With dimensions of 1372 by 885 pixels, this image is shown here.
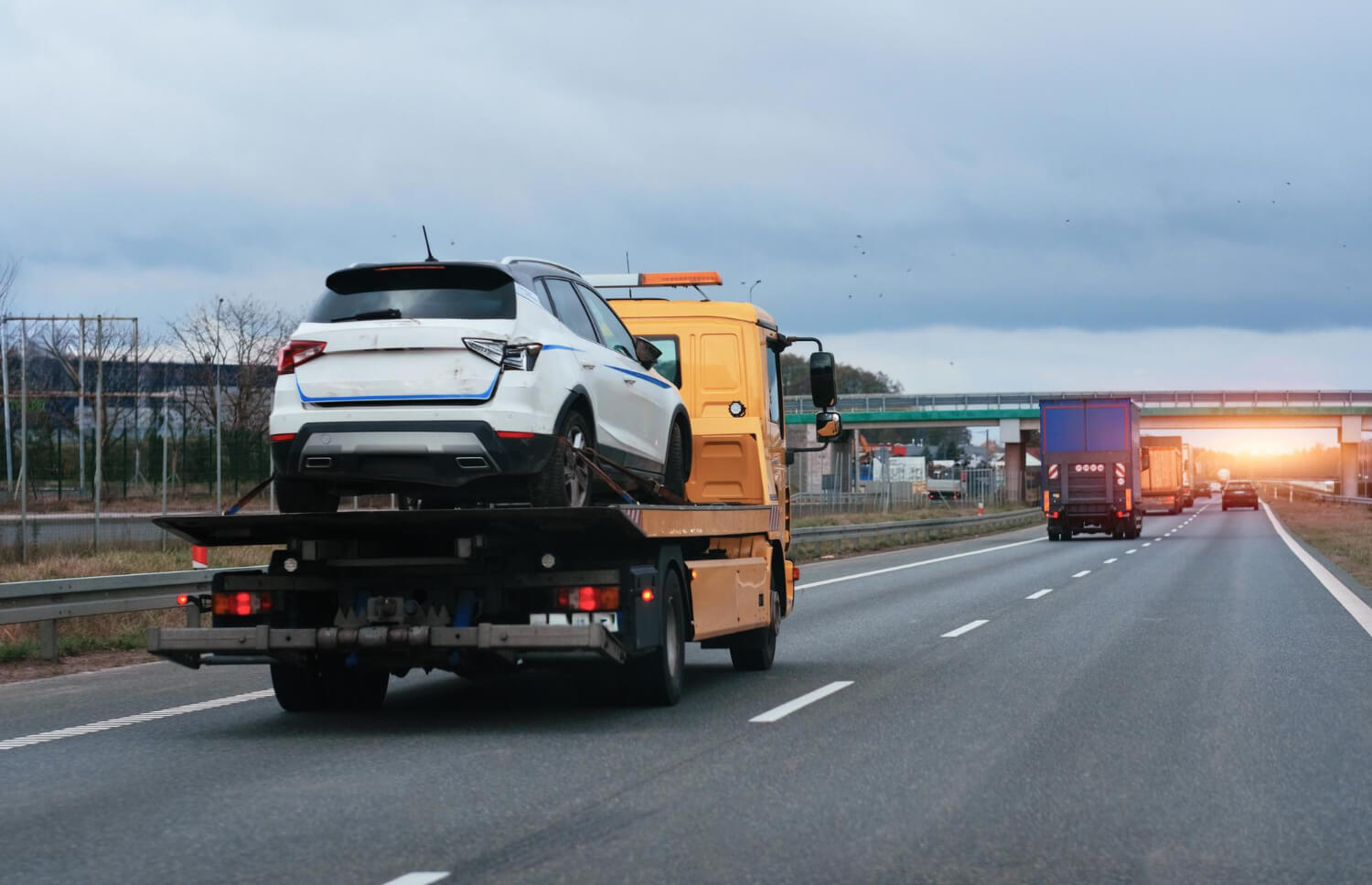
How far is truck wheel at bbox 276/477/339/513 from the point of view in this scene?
9.25m

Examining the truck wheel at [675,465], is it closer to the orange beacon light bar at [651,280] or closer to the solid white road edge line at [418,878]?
the orange beacon light bar at [651,280]

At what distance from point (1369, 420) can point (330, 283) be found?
102104 mm

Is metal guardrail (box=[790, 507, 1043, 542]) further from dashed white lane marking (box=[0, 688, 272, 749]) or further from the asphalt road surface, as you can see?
dashed white lane marking (box=[0, 688, 272, 749])

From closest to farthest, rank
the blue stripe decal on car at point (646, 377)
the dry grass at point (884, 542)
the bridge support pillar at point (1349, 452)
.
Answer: the blue stripe decal on car at point (646, 377), the dry grass at point (884, 542), the bridge support pillar at point (1349, 452)

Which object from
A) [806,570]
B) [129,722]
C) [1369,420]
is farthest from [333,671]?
[1369,420]

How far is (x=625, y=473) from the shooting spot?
10.4m

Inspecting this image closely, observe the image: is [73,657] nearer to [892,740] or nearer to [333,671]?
[333,671]

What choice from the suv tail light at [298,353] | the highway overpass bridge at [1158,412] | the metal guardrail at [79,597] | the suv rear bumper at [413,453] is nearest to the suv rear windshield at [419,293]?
the suv tail light at [298,353]

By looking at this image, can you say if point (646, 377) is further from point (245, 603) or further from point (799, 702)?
point (245, 603)

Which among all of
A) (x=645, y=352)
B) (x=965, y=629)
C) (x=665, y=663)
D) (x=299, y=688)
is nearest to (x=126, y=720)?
(x=299, y=688)

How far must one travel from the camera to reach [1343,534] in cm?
4559

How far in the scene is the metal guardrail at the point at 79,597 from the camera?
13.1m

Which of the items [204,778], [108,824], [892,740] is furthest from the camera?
[892,740]

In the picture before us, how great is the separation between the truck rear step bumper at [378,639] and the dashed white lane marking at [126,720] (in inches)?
25.5
